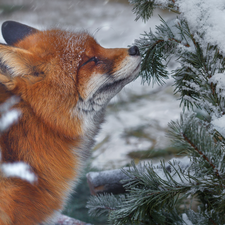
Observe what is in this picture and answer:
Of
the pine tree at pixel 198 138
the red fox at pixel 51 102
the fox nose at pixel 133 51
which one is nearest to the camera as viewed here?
the pine tree at pixel 198 138

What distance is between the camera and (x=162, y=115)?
1021mm

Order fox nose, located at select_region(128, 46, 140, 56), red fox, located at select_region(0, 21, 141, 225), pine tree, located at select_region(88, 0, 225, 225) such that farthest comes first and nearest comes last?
fox nose, located at select_region(128, 46, 140, 56) < red fox, located at select_region(0, 21, 141, 225) < pine tree, located at select_region(88, 0, 225, 225)

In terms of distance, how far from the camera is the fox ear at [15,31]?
2.28ft

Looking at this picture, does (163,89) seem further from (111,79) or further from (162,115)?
(111,79)

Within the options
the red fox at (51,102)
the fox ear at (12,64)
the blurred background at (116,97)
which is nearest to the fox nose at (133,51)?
the red fox at (51,102)

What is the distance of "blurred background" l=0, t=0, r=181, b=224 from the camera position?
2.31ft

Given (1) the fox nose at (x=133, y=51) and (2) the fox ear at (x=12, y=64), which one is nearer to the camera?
(2) the fox ear at (x=12, y=64)

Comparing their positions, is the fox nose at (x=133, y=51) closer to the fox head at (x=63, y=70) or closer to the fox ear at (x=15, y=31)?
the fox head at (x=63, y=70)

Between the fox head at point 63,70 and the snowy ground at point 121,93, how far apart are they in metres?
0.05

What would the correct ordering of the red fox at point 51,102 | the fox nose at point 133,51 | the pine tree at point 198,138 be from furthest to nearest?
the fox nose at point 133,51 < the red fox at point 51,102 < the pine tree at point 198,138

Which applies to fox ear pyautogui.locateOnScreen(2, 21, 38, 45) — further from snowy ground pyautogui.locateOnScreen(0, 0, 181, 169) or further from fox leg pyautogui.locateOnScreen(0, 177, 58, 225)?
fox leg pyautogui.locateOnScreen(0, 177, 58, 225)

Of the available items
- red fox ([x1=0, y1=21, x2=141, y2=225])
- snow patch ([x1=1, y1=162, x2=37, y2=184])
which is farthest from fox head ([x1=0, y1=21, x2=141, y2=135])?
snow patch ([x1=1, y1=162, x2=37, y2=184])

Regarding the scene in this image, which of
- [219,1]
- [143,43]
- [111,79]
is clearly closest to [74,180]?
[111,79]

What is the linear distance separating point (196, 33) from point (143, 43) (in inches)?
9.0
